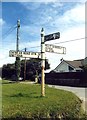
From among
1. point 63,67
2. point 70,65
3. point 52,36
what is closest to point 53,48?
point 52,36

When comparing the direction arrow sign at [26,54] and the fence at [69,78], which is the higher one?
the direction arrow sign at [26,54]

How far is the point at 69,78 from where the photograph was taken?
142 feet

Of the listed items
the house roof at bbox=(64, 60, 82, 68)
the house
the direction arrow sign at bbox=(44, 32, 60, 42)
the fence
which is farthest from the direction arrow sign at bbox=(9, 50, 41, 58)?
the house roof at bbox=(64, 60, 82, 68)

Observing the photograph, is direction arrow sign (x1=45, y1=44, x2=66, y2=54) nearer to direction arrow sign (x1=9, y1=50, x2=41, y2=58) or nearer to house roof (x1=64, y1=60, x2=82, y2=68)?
direction arrow sign (x1=9, y1=50, x2=41, y2=58)

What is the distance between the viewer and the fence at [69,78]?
40119 mm

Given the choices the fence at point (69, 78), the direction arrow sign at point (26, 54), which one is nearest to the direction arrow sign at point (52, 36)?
the direction arrow sign at point (26, 54)

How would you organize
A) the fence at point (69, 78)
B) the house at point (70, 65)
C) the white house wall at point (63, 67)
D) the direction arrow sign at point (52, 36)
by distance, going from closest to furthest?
the direction arrow sign at point (52, 36) < the fence at point (69, 78) < the house at point (70, 65) < the white house wall at point (63, 67)

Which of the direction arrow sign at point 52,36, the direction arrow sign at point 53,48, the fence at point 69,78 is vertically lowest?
the fence at point 69,78

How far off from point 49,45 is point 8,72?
58035mm

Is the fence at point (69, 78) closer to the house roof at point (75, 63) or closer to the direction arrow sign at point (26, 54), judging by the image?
the house roof at point (75, 63)

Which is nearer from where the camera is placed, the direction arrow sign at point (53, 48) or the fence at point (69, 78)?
the direction arrow sign at point (53, 48)

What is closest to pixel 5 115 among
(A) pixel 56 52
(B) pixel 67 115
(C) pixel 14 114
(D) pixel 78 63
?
(C) pixel 14 114

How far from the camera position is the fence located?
4012 centimetres

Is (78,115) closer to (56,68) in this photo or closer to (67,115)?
(67,115)
